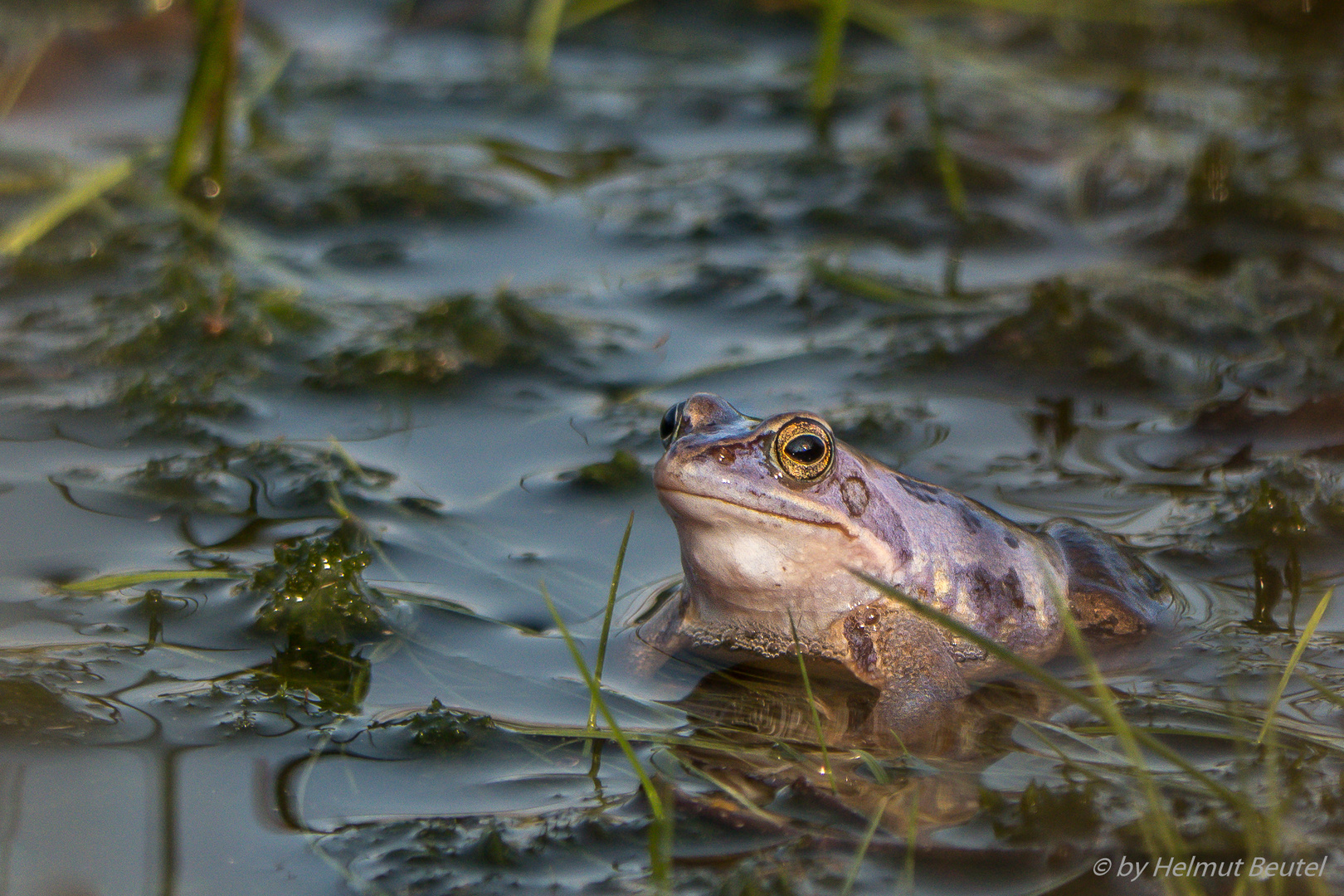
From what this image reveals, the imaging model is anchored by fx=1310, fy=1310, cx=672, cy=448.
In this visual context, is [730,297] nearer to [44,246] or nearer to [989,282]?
[989,282]

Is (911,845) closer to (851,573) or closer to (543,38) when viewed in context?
(851,573)

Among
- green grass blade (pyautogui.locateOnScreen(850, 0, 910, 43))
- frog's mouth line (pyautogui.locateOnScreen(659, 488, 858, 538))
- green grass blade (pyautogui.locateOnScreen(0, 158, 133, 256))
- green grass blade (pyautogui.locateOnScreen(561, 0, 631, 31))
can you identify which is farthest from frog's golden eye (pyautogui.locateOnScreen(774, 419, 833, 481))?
green grass blade (pyautogui.locateOnScreen(561, 0, 631, 31))

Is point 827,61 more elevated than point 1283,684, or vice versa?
point 827,61

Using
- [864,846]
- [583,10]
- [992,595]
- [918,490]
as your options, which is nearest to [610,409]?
[918,490]

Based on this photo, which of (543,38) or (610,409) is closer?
(610,409)

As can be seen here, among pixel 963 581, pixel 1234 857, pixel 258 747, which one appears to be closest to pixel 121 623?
pixel 258 747
